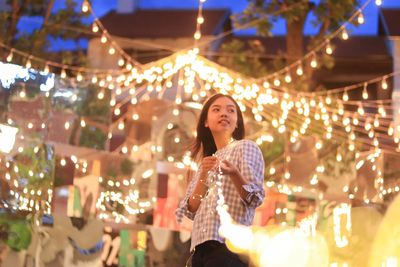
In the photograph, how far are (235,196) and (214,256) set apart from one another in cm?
23

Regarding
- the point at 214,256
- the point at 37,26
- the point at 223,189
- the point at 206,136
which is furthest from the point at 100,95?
the point at 37,26

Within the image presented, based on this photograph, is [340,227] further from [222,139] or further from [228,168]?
[228,168]

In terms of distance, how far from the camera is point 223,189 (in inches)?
107

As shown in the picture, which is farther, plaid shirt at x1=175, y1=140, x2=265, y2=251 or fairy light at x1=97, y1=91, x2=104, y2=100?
fairy light at x1=97, y1=91, x2=104, y2=100

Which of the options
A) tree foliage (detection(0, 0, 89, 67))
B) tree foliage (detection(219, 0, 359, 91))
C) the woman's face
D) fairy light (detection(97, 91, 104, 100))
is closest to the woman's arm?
the woman's face

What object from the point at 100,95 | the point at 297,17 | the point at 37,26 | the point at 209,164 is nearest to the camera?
the point at 209,164

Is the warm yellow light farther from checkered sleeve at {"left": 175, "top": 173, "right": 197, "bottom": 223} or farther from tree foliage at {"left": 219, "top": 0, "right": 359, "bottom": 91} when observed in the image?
tree foliage at {"left": 219, "top": 0, "right": 359, "bottom": 91}

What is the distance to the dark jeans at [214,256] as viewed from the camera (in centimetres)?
259

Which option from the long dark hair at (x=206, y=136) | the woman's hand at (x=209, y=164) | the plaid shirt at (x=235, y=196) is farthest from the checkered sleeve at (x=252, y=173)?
the long dark hair at (x=206, y=136)

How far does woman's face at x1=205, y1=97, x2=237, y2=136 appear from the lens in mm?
2852

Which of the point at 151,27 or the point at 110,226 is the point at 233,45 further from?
the point at 110,226

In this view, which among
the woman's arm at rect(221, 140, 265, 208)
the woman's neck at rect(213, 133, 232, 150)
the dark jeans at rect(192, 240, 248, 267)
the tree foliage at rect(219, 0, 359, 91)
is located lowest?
the dark jeans at rect(192, 240, 248, 267)

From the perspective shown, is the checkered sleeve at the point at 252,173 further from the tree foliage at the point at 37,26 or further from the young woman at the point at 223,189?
the tree foliage at the point at 37,26

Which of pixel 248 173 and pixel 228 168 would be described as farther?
pixel 248 173
